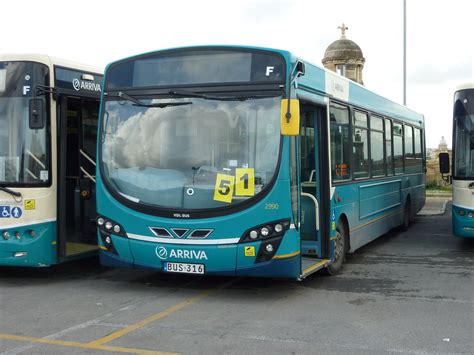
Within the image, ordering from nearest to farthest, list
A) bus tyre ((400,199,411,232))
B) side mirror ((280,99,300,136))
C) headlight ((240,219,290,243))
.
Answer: side mirror ((280,99,300,136))
headlight ((240,219,290,243))
bus tyre ((400,199,411,232))

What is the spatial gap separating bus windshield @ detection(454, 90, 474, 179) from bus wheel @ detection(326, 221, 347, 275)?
2.73 m

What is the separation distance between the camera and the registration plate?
283 inches

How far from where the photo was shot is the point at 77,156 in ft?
31.2

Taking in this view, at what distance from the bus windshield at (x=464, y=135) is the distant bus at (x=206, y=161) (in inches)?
141

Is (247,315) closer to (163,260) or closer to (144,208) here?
(163,260)

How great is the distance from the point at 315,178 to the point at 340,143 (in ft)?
2.96

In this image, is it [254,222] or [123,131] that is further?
[123,131]

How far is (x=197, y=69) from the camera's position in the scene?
7.41 m

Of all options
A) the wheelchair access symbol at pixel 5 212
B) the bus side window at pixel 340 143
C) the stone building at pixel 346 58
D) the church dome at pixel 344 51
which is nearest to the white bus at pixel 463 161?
the bus side window at pixel 340 143

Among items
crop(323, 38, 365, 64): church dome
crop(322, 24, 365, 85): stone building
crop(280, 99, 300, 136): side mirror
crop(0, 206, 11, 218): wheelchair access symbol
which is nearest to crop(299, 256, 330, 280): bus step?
crop(280, 99, 300, 136): side mirror

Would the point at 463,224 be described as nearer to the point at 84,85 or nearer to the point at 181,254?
the point at 181,254

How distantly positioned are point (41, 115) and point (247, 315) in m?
3.73

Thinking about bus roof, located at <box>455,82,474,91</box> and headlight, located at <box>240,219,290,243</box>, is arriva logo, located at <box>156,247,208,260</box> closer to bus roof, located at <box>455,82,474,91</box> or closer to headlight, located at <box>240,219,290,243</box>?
headlight, located at <box>240,219,290,243</box>

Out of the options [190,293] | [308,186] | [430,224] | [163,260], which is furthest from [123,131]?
[430,224]
